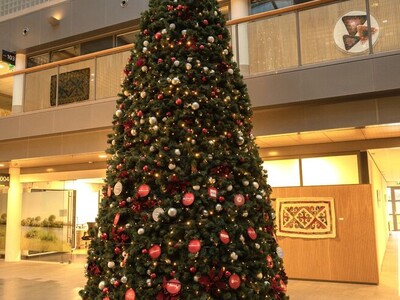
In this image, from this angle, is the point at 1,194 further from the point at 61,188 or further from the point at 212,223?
the point at 212,223

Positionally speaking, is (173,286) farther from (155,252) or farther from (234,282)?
(234,282)

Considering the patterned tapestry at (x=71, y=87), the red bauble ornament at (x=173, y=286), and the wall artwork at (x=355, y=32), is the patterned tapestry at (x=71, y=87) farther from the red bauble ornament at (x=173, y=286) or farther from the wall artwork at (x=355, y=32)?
the red bauble ornament at (x=173, y=286)

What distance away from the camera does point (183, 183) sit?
3457 mm

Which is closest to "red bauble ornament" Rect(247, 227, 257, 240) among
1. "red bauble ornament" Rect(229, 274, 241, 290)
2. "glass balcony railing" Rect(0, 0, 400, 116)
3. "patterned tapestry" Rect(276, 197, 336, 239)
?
"red bauble ornament" Rect(229, 274, 241, 290)

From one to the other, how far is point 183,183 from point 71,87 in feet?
21.3

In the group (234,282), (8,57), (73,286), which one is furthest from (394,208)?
(234,282)

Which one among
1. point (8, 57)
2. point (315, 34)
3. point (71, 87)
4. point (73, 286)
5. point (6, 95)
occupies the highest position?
point (8, 57)

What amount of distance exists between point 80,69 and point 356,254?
6.87 meters

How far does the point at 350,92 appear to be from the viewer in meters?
6.48

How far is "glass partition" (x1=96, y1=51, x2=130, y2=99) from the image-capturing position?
28.1 feet

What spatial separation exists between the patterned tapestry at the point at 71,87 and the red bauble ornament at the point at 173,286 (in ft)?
21.0

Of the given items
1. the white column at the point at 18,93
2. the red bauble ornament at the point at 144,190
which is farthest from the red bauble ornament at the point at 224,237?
the white column at the point at 18,93

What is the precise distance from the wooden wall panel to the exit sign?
954 centimetres

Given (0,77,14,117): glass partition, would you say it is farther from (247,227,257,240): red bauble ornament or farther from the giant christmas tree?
(247,227,257,240): red bauble ornament
